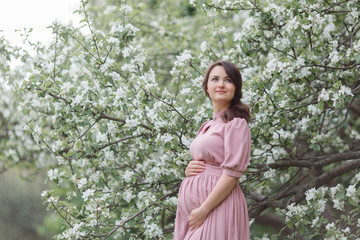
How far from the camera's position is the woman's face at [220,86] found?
2.75 meters

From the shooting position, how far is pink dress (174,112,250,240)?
251 cm

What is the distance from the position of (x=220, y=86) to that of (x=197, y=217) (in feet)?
2.46

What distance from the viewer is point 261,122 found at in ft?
12.0

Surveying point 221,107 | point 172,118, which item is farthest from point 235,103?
point 172,118

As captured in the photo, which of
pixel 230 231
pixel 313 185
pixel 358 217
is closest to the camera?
pixel 230 231

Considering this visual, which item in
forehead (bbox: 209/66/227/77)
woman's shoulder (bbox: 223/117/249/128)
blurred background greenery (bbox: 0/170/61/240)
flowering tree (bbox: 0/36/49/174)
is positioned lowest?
woman's shoulder (bbox: 223/117/249/128)

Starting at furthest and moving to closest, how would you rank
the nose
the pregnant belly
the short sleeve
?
1. the nose
2. the pregnant belly
3. the short sleeve

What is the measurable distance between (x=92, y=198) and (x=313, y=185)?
1.80 m

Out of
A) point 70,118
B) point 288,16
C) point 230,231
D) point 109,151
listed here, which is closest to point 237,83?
point 230,231

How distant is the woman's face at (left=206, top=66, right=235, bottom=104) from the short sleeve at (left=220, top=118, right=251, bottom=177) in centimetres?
23

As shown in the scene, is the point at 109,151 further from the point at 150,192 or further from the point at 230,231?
the point at 230,231

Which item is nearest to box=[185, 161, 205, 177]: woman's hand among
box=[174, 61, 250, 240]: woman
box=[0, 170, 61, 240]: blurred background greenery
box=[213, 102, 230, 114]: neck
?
box=[174, 61, 250, 240]: woman

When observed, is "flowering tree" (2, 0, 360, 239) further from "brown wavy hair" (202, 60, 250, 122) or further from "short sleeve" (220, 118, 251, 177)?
"short sleeve" (220, 118, 251, 177)

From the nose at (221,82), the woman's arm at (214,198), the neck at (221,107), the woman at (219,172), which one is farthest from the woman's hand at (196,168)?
the nose at (221,82)
